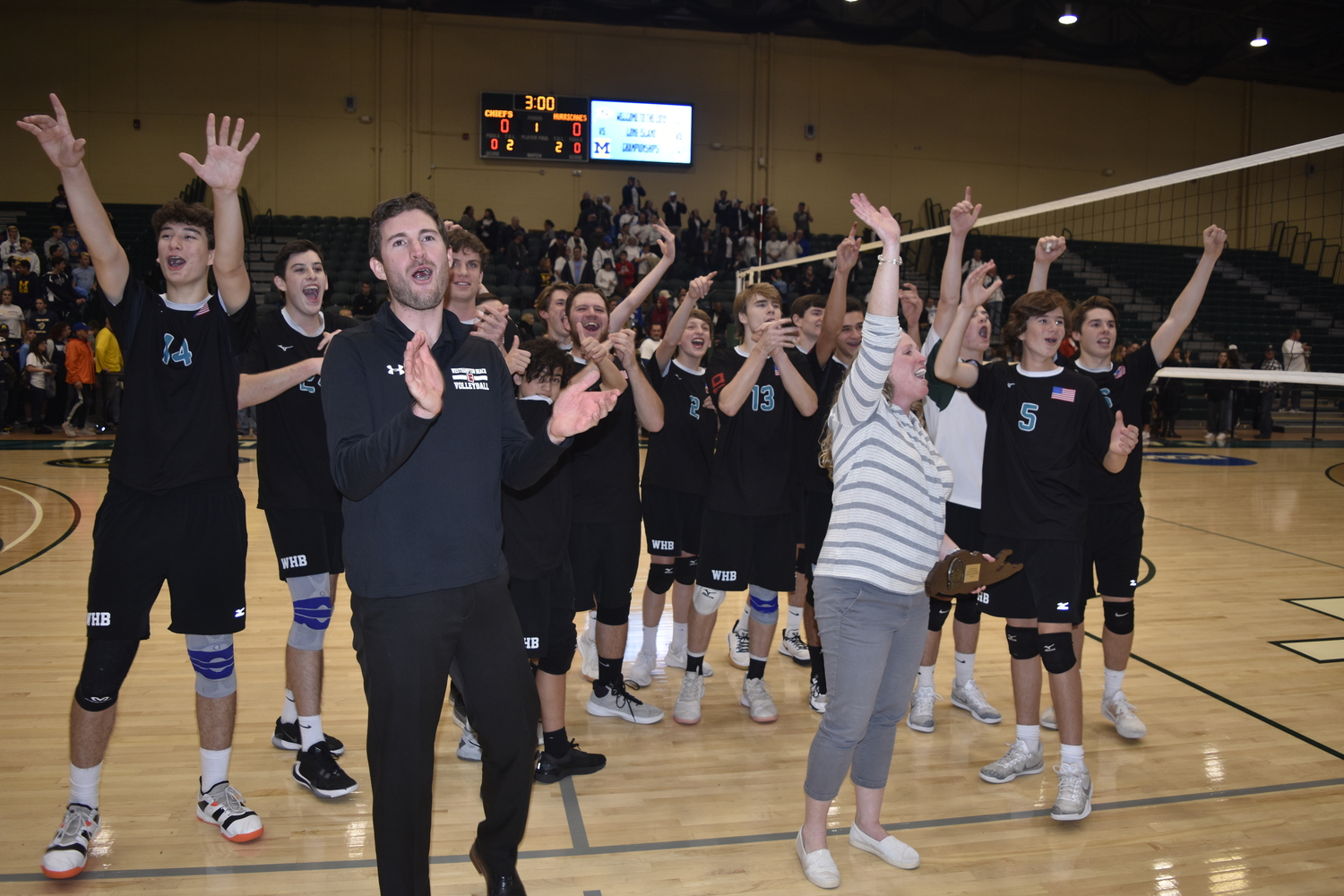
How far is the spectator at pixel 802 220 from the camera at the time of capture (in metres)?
20.9

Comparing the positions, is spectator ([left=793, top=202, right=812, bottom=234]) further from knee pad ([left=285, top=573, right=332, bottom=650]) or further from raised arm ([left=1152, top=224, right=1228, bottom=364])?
knee pad ([left=285, top=573, right=332, bottom=650])

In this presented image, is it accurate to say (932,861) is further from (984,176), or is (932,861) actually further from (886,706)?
(984,176)

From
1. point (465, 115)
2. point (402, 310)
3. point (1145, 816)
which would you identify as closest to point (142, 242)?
point (465, 115)

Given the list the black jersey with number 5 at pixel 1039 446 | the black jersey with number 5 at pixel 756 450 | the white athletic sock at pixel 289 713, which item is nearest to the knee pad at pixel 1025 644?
the black jersey with number 5 at pixel 1039 446

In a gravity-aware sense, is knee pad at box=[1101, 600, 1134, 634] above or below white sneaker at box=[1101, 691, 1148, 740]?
above

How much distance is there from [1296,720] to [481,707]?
4.10m

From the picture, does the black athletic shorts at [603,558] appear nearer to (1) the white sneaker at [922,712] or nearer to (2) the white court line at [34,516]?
(1) the white sneaker at [922,712]

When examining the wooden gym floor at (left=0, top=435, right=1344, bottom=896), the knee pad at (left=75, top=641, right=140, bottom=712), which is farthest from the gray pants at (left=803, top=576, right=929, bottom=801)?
the knee pad at (left=75, top=641, right=140, bottom=712)

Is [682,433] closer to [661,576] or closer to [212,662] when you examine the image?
[661,576]

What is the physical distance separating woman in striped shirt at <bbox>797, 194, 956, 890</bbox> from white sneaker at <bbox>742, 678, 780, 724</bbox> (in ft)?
4.05

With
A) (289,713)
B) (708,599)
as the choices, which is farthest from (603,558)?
(289,713)

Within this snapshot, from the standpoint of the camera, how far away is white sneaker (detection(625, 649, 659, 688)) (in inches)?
194

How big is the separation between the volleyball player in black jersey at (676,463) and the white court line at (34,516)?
18.5 feet

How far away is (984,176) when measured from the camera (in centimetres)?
2350
